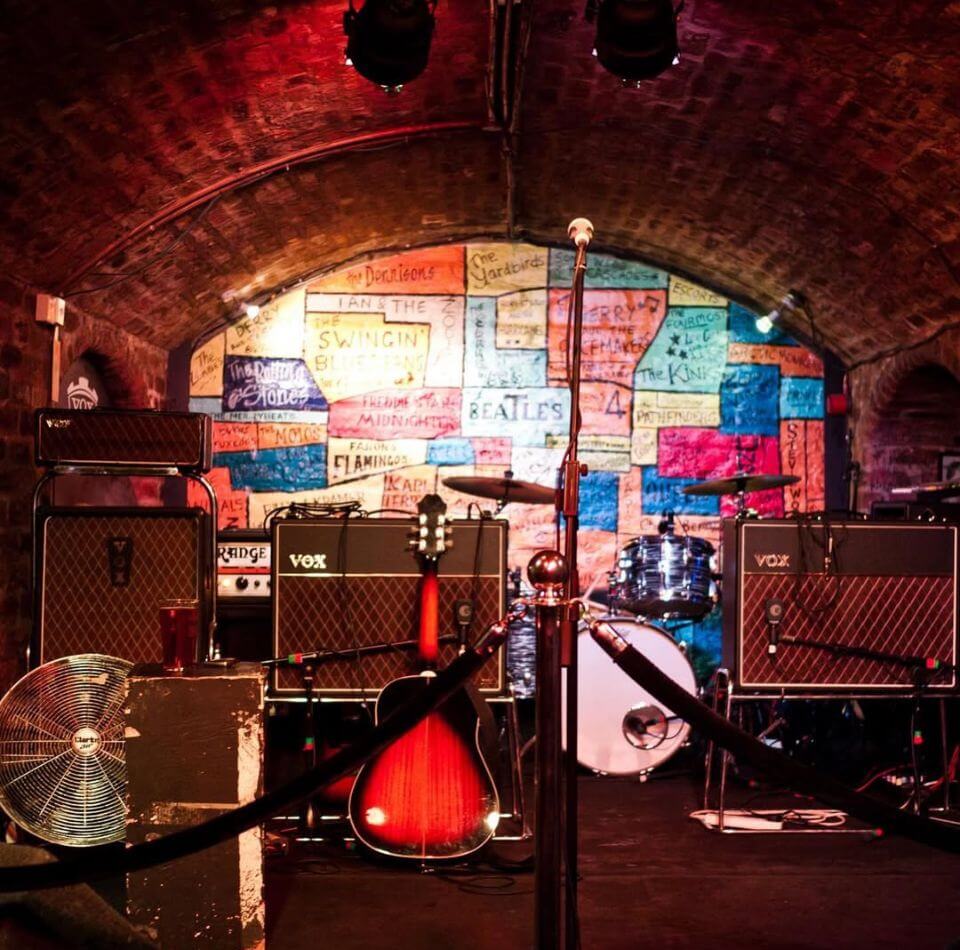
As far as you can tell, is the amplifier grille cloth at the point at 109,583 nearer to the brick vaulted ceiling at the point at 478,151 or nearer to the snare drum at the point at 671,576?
the brick vaulted ceiling at the point at 478,151

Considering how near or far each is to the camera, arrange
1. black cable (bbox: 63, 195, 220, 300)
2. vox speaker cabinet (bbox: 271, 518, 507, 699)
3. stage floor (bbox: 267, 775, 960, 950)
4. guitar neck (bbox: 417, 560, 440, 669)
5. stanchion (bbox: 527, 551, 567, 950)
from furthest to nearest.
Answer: black cable (bbox: 63, 195, 220, 300)
vox speaker cabinet (bbox: 271, 518, 507, 699)
guitar neck (bbox: 417, 560, 440, 669)
stage floor (bbox: 267, 775, 960, 950)
stanchion (bbox: 527, 551, 567, 950)

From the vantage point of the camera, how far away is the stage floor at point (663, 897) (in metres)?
3.31

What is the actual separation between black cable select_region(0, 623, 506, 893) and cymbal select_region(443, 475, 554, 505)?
7.95 feet

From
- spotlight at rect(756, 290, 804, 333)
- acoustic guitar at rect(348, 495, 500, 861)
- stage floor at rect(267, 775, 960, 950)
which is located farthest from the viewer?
spotlight at rect(756, 290, 804, 333)

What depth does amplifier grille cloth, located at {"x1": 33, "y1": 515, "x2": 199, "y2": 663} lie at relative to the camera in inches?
174

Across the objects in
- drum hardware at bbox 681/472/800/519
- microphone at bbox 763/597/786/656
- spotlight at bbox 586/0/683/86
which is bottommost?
microphone at bbox 763/597/786/656

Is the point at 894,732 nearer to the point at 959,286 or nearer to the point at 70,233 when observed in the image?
the point at 959,286

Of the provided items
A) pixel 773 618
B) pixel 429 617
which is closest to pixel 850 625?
pixel 773 618

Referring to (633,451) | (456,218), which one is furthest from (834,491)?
(456,218)

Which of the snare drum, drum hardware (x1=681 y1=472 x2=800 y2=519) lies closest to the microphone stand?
drum hardware (x1=681 y1=472 x2=800 y2=519)

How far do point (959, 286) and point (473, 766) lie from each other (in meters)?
3.66

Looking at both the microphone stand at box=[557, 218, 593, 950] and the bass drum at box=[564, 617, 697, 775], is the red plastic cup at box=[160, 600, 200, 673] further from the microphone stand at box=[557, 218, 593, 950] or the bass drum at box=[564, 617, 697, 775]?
the bass drum at box=[564, 617, 697, 775]

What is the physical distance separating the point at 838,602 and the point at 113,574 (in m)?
3.00

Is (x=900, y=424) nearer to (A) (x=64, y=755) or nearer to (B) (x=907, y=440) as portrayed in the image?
(B) (x=907, y=440)
